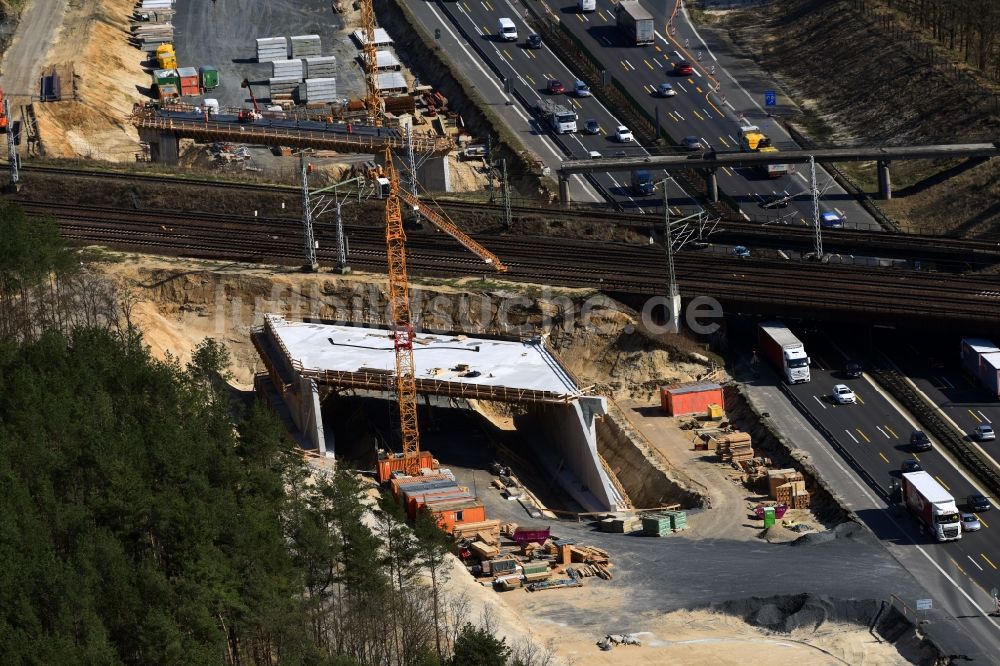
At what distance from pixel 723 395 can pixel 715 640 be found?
27672mm

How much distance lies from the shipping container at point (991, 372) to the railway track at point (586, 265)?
2.74 meters

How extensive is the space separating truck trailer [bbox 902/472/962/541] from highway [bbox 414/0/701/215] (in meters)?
42.0

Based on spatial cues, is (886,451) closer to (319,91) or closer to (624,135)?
(624,135)

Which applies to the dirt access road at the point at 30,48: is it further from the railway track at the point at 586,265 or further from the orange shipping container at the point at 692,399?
the orange shipping container at the point at 692,399

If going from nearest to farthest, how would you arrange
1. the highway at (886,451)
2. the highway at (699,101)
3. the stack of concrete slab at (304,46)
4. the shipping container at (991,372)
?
1. the highway at (886,451)
2. the shipping container at (991,372)
3. the highway at (699,101)
4. the stack of concrete slab at (304,46)

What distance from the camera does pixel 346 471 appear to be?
97.7 meters

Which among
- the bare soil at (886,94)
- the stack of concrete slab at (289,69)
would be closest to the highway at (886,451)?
the bare soil at (886,94)

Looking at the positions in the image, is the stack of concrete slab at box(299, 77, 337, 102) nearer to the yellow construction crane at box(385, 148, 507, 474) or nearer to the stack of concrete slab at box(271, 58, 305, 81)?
the stack of concrete slab at box(271, 58, 305, 81)

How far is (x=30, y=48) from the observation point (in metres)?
174

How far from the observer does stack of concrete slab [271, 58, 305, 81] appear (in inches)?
6762

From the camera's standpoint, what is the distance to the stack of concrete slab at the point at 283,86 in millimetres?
170250

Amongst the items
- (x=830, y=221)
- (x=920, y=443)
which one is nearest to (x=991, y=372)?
(x=920, y=443)

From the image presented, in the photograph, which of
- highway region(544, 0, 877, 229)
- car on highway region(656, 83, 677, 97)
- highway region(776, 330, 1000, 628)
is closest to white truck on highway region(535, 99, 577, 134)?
highway region(544, 0, 877, 229)

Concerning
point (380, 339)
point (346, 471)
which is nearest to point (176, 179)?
point (380, 339)
